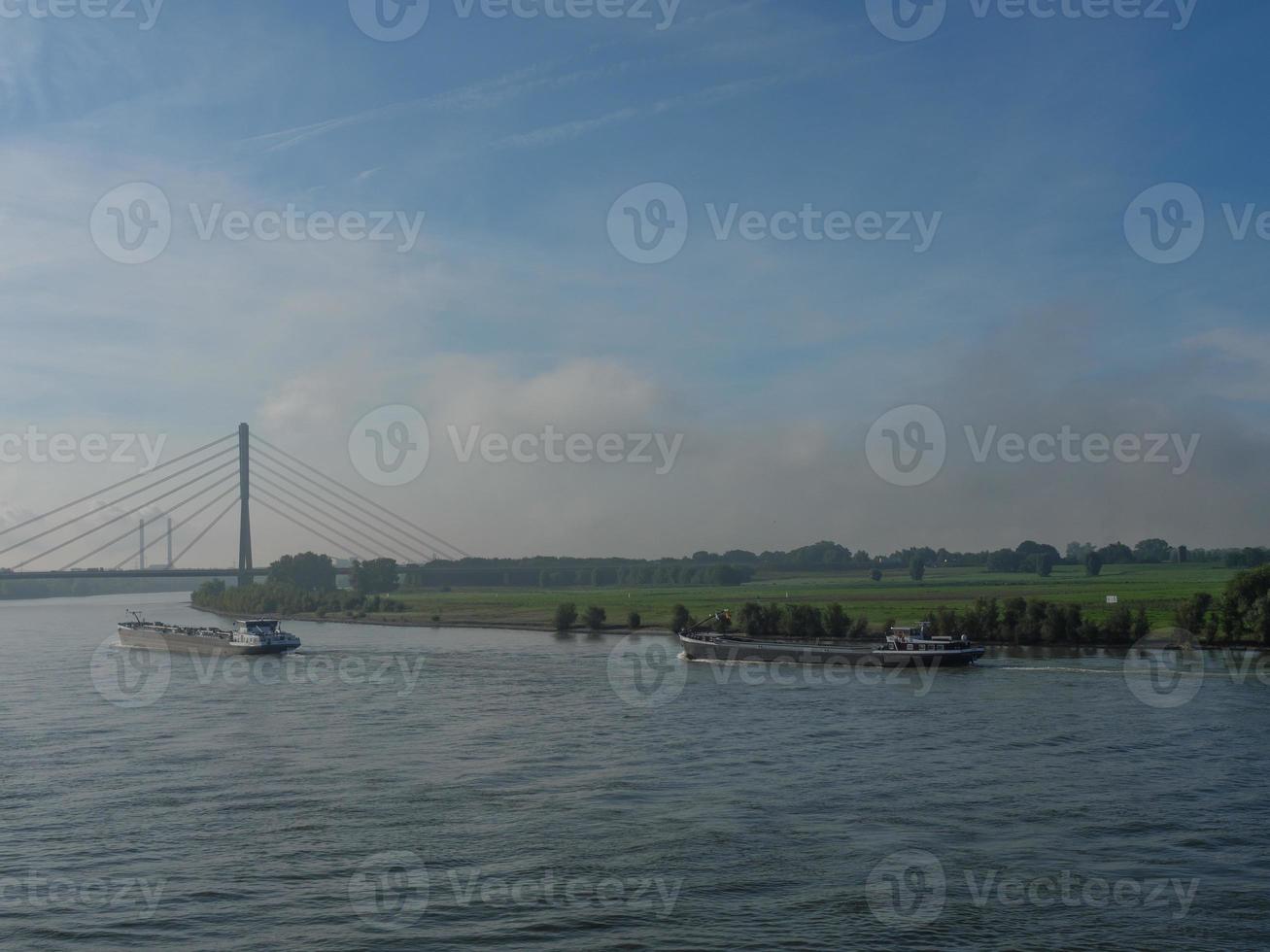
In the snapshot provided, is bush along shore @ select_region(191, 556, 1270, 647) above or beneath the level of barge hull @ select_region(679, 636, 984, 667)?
above

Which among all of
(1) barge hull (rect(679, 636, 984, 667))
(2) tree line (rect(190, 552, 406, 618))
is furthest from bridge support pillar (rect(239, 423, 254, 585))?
(1) barge hull (rect(679, 636, 984, 667))

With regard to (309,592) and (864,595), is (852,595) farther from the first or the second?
(309,592)

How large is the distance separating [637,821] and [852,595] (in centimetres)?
9365

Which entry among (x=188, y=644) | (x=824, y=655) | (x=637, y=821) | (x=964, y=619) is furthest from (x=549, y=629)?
(x=637, y=821)

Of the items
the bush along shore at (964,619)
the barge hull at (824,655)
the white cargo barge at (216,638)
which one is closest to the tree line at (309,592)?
the bush along shore at (964,619)

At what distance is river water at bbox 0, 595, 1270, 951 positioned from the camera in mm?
17578

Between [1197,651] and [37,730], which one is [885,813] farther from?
[1197,651]

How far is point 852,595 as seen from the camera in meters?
114

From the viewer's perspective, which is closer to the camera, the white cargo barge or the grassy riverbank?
the white cargo barge

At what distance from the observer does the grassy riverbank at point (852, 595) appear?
3627 inches

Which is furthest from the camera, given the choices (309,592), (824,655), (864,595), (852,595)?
(309,592)

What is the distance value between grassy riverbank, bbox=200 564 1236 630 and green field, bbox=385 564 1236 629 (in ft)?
0.32

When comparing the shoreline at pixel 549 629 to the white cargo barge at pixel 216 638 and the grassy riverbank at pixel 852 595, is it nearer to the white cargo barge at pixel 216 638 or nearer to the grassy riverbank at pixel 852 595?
the grassy riverbank at pixel 852 595

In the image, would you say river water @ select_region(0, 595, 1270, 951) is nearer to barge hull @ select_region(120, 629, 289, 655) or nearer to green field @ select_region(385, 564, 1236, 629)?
barge hull @ select_region(120, 629, 289, 655)
